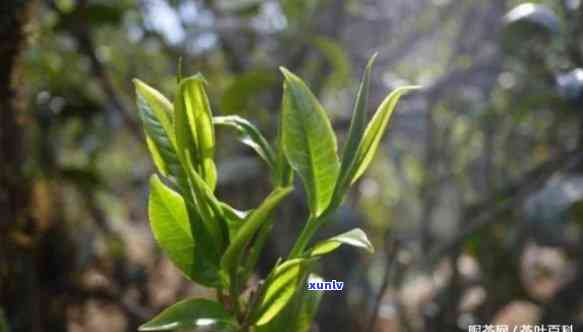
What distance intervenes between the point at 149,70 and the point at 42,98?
0.50 metres

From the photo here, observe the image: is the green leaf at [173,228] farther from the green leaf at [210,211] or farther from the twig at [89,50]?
the twig at [89,50]

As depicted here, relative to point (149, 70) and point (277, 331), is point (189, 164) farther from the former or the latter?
point (149, 70)

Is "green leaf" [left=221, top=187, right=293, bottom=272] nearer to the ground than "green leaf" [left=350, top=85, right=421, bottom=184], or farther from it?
nearer to the ground

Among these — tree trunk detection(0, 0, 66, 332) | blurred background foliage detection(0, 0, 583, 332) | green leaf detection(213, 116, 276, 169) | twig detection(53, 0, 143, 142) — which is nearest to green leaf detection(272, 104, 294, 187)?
green leaf detection(213, 116, 276, 169)

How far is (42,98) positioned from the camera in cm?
119

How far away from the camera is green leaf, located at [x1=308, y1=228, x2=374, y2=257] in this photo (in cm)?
37

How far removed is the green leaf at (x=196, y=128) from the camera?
39 cm

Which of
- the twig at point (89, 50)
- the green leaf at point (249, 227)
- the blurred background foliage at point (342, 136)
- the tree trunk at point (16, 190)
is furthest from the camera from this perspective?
the twig at point (89, 50)

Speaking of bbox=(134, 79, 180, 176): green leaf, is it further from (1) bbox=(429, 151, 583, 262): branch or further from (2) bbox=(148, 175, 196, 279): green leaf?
(1) bbox=(429, 151, 583, 262): branch

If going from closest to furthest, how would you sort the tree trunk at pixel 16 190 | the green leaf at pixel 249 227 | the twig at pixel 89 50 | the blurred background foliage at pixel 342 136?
1. the green leaf at pixel 249 227
2. the tree trunk at pixel 16 190
3. the blurred background foliage at pixel 342 136
4. the twig at pixel 89 50

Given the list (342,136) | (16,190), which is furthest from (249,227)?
(342,136)

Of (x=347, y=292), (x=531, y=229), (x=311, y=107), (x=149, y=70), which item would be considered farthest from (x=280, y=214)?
(x=311, y=107)

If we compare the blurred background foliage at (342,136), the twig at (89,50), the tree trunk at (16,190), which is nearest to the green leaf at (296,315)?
the blurred background foliage at (342,136)

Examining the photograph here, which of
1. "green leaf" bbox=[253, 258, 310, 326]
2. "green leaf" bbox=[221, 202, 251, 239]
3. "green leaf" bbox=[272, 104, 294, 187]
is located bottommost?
"green leaf" bbox=[253, 258, 310, 326]
